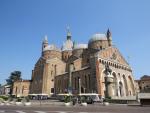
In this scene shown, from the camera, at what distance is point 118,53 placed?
62.9m

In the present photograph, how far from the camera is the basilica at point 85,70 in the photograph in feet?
170

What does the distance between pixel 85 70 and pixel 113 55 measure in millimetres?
10828

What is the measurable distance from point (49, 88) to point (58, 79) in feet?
14.4

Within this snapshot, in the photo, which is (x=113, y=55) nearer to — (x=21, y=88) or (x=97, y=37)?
(x=97, y=37)

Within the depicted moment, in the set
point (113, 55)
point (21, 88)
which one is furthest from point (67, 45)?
point (113, 55)

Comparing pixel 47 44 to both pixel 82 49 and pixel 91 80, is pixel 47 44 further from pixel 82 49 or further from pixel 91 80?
pixel 91 80

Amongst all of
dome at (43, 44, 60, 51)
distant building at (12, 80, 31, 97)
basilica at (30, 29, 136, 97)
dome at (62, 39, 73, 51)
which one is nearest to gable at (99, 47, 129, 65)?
basilica at (30, 29, 136, 97)

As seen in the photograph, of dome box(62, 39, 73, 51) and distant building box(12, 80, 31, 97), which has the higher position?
dome box(62, 39, 73, 51)


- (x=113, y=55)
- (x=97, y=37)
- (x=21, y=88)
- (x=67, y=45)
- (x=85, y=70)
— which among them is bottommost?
(x=21, y=88)

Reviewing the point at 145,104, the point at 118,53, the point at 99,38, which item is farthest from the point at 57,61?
the point at 145,104

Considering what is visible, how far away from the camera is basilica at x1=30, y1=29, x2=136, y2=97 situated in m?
51.9

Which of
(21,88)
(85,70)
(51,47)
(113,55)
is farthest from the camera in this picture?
(51,47)

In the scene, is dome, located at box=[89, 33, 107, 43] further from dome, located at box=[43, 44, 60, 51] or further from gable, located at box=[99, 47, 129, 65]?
dome, located at box=[43, 44, 60, 51]

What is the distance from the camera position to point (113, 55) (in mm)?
59500
